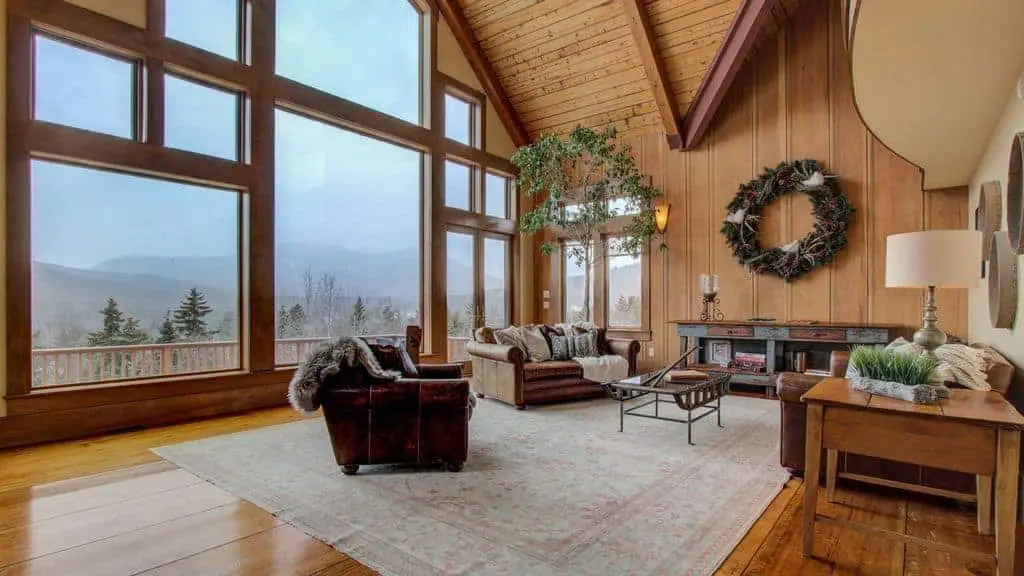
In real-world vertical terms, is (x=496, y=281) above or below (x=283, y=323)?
above

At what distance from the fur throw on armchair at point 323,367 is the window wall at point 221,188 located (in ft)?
7.61

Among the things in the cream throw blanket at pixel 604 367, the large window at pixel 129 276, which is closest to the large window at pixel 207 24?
the large window at pixel 129 276

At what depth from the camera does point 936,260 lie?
2379 mm

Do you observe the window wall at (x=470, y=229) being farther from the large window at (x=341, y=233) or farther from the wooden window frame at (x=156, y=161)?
the wooden window frame at (x=156, y=161)

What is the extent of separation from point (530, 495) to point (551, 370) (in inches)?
98.7

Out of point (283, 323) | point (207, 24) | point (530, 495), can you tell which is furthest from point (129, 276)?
point (530, 495)

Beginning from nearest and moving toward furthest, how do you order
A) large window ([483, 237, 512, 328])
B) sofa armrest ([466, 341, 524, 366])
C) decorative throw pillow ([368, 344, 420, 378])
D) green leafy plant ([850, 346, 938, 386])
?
1. green leafy plant ([850, 346, 938, 386])
2. decorative throw pillow ([368, 344, 420, 378])
3. sofa armrest ([466, 341, 524, 366])
4. large window ([483, 237, 512, 328])

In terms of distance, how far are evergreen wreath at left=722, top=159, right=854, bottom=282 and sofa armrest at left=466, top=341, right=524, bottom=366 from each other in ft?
10.7

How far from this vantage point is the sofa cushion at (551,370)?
203 inches

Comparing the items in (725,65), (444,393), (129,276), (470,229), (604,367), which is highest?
(725,65)

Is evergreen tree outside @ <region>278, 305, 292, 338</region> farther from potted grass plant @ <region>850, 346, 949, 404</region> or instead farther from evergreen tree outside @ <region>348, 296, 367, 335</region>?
potted grass plant @ <region>850, 346, 949, 404</region>

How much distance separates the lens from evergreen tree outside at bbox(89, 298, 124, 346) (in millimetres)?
4395

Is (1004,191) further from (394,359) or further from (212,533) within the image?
(212,533)

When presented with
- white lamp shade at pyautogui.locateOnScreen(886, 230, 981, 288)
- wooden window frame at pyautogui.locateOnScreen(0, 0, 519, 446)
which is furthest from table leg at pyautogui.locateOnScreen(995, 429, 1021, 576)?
wooden window frame at pyautogui.locateOnScreen(0, 0, 519, 446)
